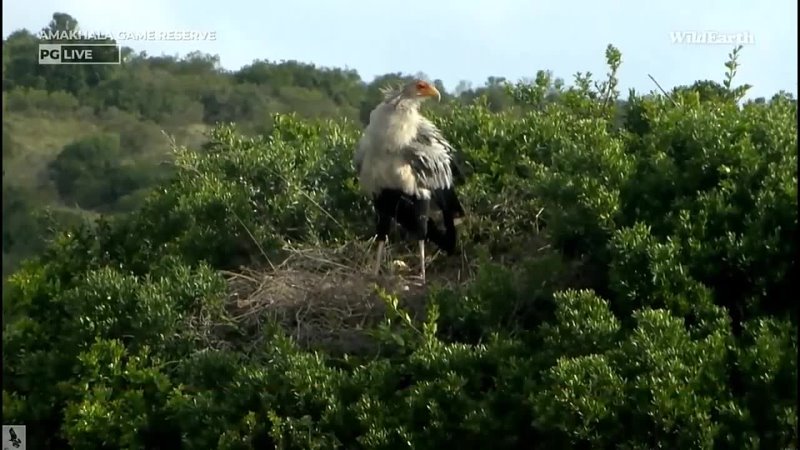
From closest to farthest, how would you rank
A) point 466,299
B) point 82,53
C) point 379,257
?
1. point 466,299
2. point 379,257
3. point 82,53

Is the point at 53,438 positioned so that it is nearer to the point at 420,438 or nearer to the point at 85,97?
the point at 420,438

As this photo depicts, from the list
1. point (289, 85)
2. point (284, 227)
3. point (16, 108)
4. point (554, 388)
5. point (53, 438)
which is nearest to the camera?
point (554, 388)

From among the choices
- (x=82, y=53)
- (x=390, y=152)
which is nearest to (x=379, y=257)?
(x=390, y=152)

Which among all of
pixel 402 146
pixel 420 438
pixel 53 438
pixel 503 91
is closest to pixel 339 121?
pixel 503 91

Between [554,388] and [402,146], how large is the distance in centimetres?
293

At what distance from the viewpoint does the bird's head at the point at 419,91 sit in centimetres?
926

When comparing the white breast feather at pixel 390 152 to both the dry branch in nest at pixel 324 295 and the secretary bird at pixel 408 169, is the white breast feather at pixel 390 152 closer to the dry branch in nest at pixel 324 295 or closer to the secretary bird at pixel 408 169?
the secretary bird at pixel 408 169

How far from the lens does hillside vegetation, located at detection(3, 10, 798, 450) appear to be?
672cm

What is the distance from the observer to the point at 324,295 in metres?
8.89

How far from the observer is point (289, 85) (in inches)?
522

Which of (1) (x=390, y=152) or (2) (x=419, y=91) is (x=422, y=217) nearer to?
(1) (x=390, y=152)

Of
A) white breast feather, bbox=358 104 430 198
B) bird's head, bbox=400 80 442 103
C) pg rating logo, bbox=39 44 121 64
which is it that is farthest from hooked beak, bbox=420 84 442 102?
pg rating logo, bbox=39 44 121 64

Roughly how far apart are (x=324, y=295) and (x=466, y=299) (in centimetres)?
140

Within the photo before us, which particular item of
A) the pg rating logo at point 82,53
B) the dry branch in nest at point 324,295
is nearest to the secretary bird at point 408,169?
the dry branch in nest at point 324,295
